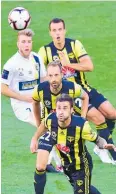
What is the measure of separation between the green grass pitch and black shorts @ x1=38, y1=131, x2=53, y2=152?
3.03ft

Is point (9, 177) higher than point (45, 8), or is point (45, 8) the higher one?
point (45, 8)

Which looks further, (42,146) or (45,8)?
(45,8)

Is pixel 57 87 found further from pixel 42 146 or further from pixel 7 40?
pixel 7 40

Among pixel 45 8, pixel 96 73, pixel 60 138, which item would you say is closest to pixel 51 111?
pixel 60 138

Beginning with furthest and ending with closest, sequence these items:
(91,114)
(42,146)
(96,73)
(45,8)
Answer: (45,8)
(96,73)
(91,114)
(42,146)

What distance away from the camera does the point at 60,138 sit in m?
10.7

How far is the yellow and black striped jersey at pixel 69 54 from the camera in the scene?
13.0 meters

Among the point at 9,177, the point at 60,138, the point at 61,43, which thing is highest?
the point at 61,43

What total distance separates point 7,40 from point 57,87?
846cm

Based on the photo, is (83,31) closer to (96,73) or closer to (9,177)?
(96,73)

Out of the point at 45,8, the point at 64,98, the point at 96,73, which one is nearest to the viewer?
the point at 64,98

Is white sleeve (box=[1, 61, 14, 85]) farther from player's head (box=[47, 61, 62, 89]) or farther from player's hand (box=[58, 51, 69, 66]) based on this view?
player's head (box=[47, 61, 62, 89])

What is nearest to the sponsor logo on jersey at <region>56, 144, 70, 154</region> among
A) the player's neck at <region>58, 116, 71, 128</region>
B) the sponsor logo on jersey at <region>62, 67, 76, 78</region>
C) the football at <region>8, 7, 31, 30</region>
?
the player's neck at <region>58, 116, 71, 128</region>

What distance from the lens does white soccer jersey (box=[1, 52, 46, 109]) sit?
510 inches
